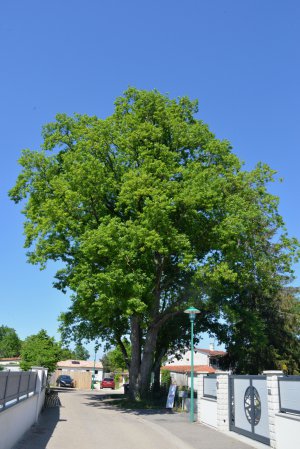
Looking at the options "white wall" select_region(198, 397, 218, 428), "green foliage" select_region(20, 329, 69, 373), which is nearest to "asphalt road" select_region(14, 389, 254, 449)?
"white wall" select_region(198, 397, 218, 428)

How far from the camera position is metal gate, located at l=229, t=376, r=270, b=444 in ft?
39.8

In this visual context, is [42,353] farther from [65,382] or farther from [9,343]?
[9,343]

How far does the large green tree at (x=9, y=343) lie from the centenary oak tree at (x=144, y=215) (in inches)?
4240

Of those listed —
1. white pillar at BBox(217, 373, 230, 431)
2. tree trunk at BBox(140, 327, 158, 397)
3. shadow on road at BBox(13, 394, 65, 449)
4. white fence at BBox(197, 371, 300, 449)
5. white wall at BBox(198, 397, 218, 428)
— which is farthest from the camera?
tree trunk at BBox(140, 327, 158, 397)

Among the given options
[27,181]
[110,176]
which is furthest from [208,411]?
[27,181]

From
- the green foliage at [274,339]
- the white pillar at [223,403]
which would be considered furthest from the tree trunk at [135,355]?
the white pillar at [223,403]

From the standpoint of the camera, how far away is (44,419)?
16984 mm

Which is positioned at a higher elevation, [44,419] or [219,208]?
[219,208]

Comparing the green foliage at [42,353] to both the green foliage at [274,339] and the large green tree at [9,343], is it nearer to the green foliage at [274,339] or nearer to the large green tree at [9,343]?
the green foliage at [274,339]

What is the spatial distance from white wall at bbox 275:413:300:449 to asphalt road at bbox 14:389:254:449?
4.57 feet

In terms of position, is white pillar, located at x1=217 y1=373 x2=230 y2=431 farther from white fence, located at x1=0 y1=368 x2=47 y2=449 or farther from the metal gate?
white fence, located at x1=0 y1=368 x2=47 y2=449

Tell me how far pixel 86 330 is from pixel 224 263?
12.2 metres

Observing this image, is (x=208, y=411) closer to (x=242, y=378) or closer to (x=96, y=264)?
(x=242, y=378)

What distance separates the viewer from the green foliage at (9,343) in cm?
12538
